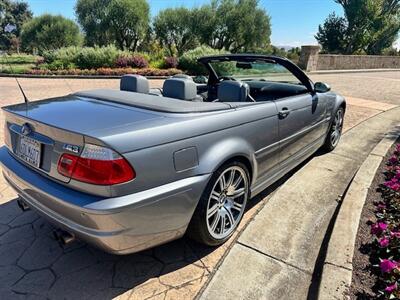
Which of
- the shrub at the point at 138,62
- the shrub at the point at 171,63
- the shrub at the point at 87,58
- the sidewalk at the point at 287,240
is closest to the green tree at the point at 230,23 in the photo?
the shrub at the point at 171,63

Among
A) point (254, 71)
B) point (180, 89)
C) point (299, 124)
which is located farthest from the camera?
point (254, 71)

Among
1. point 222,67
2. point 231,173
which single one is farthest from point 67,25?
point 231,173

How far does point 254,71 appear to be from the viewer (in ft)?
13.1

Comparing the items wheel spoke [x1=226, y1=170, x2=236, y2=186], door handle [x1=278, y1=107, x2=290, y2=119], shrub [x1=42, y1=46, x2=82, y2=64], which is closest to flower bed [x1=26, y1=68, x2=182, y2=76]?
shrub [x1=42, y1=46, x2=82, y2=64]

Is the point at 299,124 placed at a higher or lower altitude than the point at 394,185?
higher

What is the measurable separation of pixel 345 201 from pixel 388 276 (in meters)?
1.17

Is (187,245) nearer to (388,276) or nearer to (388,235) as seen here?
(388,276)

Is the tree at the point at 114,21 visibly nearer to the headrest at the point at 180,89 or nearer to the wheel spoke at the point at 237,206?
the headrest at the point at 180,89

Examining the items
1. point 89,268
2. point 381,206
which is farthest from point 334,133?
point 89,268

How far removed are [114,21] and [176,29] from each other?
17.6ft

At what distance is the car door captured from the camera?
3.20m

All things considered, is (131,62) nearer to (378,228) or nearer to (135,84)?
(135,84)

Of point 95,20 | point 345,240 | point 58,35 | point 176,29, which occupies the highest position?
point 95,20

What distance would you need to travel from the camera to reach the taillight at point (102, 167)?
1818 millimetres
